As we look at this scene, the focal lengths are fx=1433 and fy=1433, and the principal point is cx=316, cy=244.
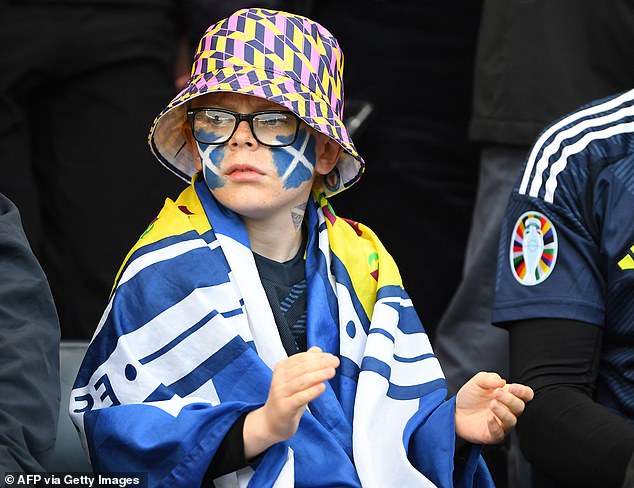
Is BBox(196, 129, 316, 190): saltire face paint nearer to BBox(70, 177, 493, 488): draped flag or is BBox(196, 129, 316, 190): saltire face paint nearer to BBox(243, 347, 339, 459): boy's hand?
BBox(70, 177, 493, 488): draped flag

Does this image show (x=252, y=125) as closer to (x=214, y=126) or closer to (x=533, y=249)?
(x=214, y=126)

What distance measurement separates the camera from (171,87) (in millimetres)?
4512

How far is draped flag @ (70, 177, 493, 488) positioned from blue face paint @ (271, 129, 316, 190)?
156mm

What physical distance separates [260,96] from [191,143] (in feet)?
1.09

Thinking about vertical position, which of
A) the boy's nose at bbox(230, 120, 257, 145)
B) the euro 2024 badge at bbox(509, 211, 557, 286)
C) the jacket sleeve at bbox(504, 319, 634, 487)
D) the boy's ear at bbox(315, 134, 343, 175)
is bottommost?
the jacket sleeve at bbox(504, 319, 634, 487)

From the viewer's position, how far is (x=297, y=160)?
127 inches

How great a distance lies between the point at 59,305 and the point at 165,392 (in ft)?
5.33

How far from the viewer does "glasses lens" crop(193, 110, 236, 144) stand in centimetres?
317

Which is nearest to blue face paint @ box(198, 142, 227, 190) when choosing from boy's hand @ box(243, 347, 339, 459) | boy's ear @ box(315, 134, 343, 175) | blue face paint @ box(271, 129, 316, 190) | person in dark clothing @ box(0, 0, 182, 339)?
blue face paint @ box(271, 129, 316, 190)

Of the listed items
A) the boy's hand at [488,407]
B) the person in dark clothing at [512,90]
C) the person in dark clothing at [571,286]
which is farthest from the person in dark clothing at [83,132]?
the boy's hand at [488,407]

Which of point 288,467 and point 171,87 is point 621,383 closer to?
point 288,467

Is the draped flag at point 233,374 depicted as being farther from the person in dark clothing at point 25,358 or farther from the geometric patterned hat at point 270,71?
the geometric patterned hat at point 270,71

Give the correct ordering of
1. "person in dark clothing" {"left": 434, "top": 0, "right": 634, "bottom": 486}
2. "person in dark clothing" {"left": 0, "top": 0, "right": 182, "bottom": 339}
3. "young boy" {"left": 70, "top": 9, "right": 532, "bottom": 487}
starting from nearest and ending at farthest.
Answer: "young boy" {"left": 70, "top": 9, "right": 532, "bottom": 487} → "person in dark clothing" {"left": 434, "top": 0, "right": 634, "bottom": 486} → "person in dark clothing" {"left": 0, "top": 0, "right": 182, "bottom": 339}

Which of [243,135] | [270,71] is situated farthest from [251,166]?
[270,71]
